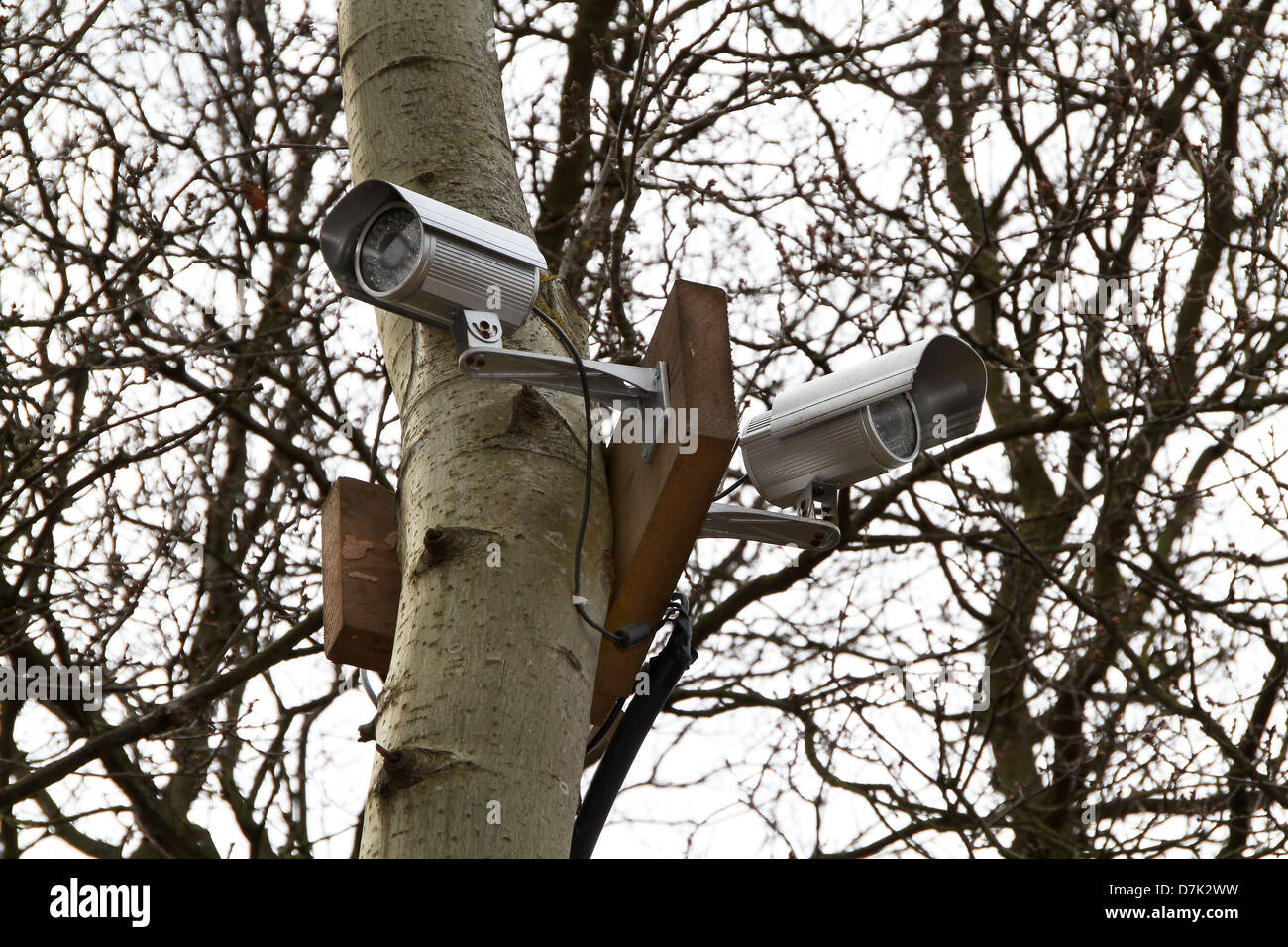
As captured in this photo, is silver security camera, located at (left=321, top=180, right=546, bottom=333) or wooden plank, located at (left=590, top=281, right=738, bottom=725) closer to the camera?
wooden plank, located at (left=590, top=281, right=738, bottom=725)

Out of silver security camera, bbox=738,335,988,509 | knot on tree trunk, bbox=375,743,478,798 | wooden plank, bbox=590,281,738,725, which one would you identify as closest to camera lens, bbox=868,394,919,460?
silver security camera, bbox=738,335,988,509

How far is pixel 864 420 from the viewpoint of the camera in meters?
1.82

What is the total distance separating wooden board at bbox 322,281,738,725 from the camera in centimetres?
153

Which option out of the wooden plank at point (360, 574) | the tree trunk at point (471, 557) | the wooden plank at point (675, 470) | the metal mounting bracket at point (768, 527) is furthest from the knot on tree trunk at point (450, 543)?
the metal mounting bracket at point (768, 527)

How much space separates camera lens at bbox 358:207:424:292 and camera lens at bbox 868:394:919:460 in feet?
2.29

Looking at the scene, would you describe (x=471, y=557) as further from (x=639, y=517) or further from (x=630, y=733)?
(x=630, y=733)

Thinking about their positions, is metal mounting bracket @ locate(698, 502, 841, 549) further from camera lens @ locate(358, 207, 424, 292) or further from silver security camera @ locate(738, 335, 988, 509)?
camera lens @ locate(358, 207, 424, 292)

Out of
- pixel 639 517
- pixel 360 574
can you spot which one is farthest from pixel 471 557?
pixel 360 574

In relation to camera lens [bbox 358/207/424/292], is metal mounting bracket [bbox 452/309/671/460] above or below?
below

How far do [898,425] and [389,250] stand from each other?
30.3 inches
